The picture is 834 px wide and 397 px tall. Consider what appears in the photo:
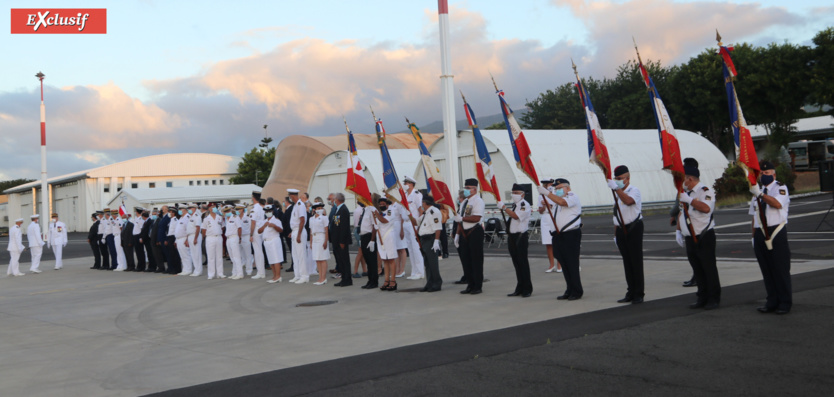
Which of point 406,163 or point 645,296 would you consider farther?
point 406,163

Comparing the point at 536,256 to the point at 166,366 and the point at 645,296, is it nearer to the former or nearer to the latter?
the point at 645,296

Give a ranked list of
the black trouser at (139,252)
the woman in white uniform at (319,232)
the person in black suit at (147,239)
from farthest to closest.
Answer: the black trouser at (139,252) → the person in black suit at (147,239) → the woman in white uniform at (319,232)

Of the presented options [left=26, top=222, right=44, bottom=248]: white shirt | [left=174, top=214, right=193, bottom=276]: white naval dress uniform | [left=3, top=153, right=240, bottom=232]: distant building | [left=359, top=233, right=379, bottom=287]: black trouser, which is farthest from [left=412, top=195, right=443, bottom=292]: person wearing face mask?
[left=3, top=153, right=240, bottom=232]: distant building

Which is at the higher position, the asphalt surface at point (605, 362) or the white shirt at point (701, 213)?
the white shirt at point (701, 213)

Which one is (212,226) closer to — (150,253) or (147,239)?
(147,239)

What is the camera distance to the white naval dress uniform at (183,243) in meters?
19.0

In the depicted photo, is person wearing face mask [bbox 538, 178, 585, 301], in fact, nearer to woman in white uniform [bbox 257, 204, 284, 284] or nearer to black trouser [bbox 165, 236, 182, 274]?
woman in white uniform [bbox 257, 204, 284, 284]

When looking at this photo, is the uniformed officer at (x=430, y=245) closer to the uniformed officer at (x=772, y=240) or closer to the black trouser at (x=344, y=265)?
the black trouser at (x=344, y=265)

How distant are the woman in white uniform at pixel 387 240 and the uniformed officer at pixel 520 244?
266 cm

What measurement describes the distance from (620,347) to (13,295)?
14908 millimetres

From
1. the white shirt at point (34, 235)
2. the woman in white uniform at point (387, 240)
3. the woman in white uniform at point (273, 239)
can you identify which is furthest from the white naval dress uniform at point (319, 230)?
the white shirt at point (34, 235)

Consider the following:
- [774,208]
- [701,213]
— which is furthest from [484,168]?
[774,208]

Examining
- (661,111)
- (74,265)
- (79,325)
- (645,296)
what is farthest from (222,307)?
(74,265)

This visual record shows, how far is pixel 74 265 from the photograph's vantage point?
26281 mm
